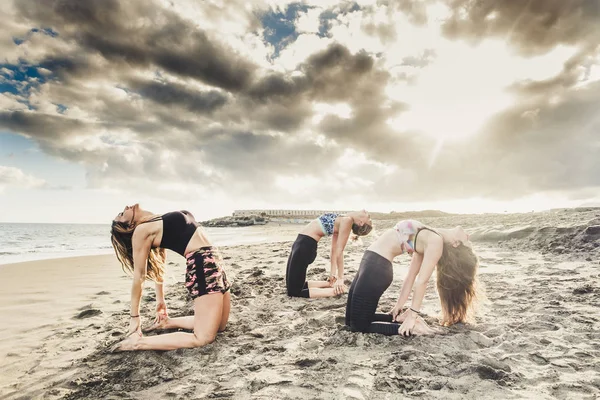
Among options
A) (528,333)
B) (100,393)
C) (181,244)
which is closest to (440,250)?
(528,333)

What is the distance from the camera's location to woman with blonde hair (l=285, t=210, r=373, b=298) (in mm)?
5711

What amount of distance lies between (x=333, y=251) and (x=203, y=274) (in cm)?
286

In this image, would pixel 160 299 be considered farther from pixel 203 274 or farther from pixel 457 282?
pixel 457 282

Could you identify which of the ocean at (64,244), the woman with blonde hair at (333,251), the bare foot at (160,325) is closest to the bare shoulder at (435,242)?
the woman with blonde hair at (333,251)

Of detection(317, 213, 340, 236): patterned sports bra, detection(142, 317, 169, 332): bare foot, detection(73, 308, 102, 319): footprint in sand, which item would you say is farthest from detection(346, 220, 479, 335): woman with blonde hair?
detection(73, 308, 102, 319): footprint in sand

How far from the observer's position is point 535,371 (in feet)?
9.59

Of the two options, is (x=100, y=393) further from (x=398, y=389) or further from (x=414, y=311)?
(x=414, y=311)

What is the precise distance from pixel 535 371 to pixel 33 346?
533 centimetres

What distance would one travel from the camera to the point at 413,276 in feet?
13.5

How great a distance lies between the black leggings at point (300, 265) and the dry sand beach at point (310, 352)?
0.97ft

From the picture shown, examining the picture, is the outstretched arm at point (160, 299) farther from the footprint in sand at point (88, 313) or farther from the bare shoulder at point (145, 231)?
the footprint in sand at point (88, 313)

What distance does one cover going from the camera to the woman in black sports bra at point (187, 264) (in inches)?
142

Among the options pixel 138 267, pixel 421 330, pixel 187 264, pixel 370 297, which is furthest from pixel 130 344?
pixel 421 330

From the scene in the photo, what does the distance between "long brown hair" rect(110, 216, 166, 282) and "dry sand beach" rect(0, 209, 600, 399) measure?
0.93 metres
